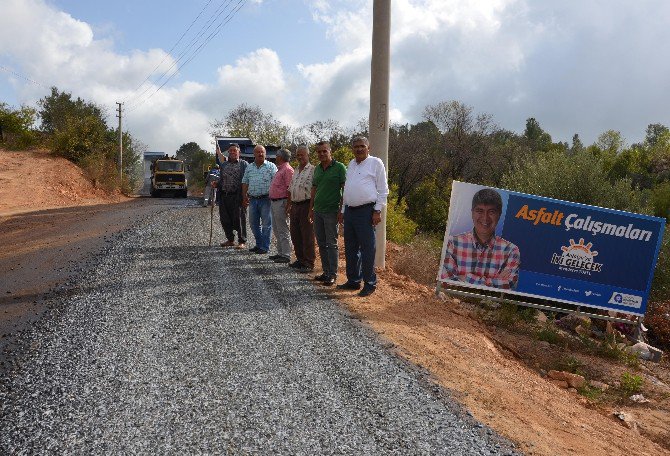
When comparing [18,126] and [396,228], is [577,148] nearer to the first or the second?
[396,228]

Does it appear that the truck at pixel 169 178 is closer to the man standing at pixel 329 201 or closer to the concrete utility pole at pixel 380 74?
the concrete utility pole at pixel 380 74

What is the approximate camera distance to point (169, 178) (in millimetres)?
34312

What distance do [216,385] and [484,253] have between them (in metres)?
5.76

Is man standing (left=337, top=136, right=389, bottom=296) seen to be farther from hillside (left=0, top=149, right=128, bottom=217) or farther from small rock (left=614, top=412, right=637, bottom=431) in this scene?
hillside (left=0, top=149, right=128, bottom=217)

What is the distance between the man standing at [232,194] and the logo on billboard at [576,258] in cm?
530

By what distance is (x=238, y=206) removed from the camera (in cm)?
1052

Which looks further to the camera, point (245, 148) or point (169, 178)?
point (169, 178)

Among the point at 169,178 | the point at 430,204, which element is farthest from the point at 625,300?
the point at 430,204

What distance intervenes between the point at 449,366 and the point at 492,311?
165 inches

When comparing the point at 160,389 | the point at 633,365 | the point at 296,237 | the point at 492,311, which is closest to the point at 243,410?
the point at 160,389

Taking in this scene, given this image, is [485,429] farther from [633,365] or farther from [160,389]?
[633,365]

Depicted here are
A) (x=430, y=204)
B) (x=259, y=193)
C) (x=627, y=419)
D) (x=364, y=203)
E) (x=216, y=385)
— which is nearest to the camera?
(x=216, y=385)

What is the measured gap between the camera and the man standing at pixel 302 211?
8766mm

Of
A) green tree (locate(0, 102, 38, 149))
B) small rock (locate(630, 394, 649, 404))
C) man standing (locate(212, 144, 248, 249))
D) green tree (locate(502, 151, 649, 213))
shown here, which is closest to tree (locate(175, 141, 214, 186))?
green tree (locate(0, 102, 38, 149))
